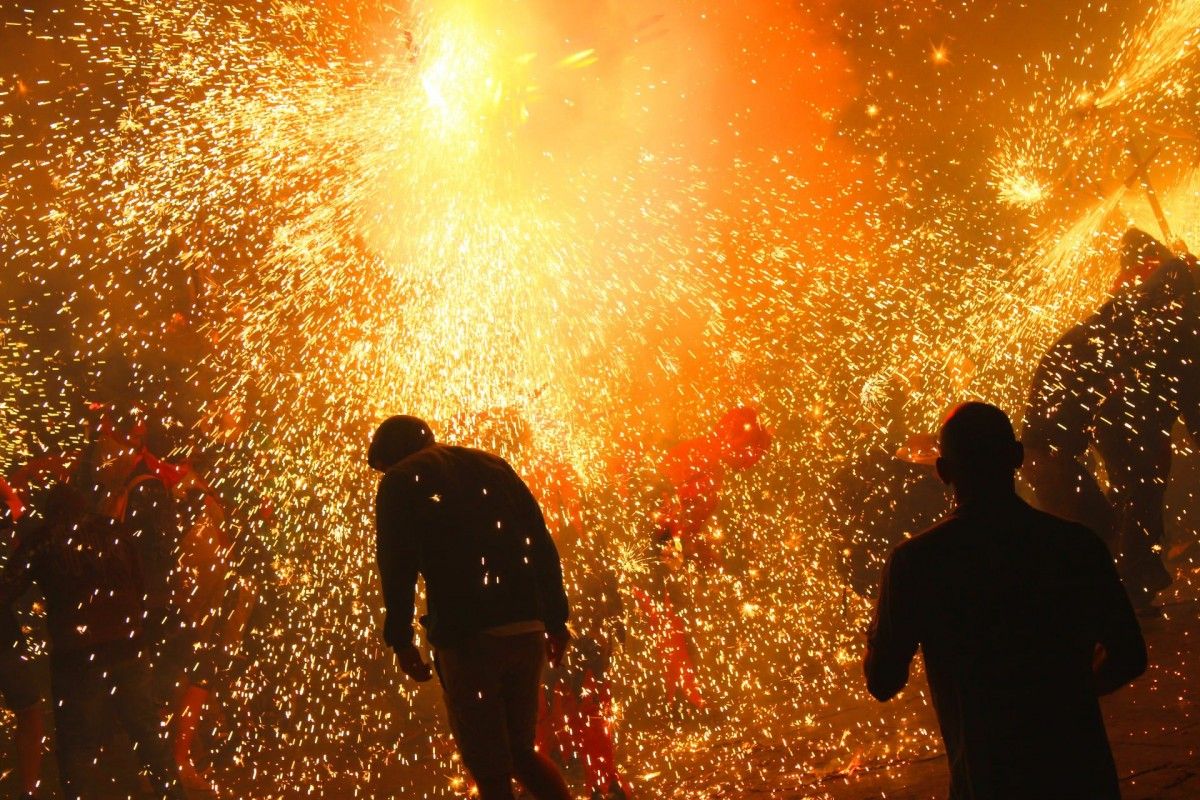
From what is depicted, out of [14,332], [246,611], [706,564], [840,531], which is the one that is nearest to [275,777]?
[246,611]

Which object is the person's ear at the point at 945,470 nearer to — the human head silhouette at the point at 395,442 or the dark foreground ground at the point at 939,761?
the dark foreground ground at the point at 939,761

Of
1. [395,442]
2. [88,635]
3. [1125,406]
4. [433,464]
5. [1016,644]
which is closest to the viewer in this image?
[1016,644]

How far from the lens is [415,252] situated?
8.40 m

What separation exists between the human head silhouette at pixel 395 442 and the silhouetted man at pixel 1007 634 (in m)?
1.99

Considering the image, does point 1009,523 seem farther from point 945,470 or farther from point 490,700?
point 490,700

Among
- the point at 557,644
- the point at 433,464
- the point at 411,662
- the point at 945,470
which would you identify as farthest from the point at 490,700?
the point at 945,470

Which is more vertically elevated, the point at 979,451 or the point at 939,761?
the point at 979,451

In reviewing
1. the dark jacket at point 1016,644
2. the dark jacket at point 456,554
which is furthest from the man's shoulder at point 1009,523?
the dark jacket at point 456,554

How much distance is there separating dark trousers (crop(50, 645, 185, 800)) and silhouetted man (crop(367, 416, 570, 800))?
102 inches

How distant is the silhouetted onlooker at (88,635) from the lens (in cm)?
461

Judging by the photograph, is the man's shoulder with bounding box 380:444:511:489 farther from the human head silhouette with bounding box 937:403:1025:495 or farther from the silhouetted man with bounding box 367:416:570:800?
the human head silhouette with bounding box 937:403:1025:495

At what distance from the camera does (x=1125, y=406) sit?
611cm

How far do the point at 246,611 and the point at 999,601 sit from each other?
6556 mm

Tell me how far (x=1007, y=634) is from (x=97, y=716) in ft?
15.4
